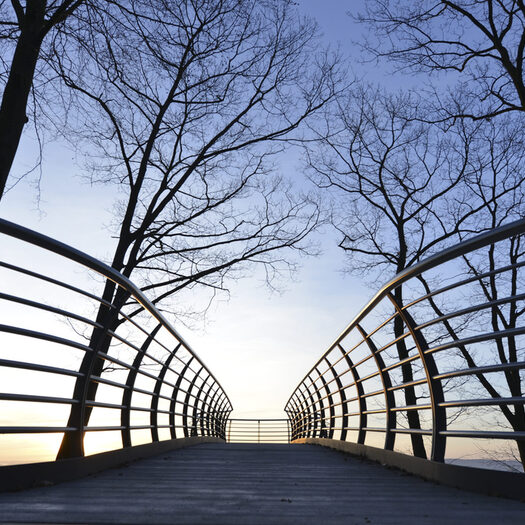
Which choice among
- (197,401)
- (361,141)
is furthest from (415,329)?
(361,141)

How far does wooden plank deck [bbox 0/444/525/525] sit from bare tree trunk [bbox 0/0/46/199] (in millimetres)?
3416

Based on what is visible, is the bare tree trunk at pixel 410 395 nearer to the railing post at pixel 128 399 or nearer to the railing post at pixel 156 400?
the railing post at pixel 156 400

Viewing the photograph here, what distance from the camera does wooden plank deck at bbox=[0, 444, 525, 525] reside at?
2.62m

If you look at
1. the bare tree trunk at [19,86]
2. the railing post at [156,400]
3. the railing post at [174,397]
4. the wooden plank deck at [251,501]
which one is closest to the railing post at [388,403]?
the wooden plank deck at [251,501]

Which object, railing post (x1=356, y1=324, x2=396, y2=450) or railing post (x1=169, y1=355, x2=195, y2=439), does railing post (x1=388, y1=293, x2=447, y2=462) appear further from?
railing post (x1=169, y1=355, x2=195, y2=439)

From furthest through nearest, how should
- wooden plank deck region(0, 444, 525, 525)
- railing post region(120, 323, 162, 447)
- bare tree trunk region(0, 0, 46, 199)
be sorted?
bare tree trunk region(0, 0, 46, 199) < railing post region(120, 323, 162, 447) < wooden plank deck region(0, 444, 525, 525)

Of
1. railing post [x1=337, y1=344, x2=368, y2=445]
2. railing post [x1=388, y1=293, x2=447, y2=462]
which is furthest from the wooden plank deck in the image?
railing post [x1=337, y1=344, x2=368, y2=445]

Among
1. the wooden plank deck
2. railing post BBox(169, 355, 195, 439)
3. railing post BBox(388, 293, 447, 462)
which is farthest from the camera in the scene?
railing post BBox(169, 355, 195, 439)

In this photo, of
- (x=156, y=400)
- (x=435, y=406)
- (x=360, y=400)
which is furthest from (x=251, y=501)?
(x=156, y=400)

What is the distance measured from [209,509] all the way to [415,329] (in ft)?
7.11

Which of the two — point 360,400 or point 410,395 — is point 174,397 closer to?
point 360,400

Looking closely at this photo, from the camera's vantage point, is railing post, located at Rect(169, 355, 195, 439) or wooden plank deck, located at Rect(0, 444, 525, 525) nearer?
wooden plank deck, located at Rect(0, 444, 525, 525)

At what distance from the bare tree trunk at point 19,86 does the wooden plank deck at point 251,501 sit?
11.2 ft

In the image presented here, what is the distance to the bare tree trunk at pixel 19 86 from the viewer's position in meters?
5.66
